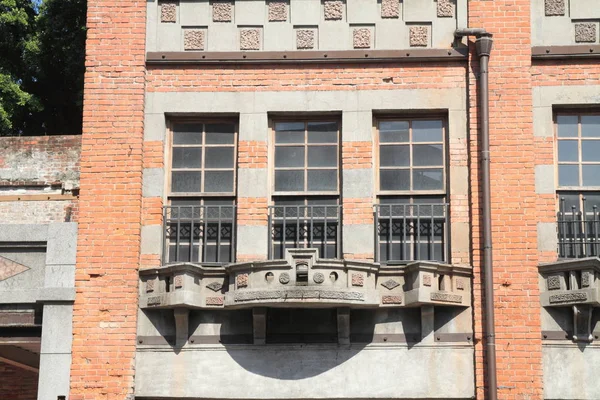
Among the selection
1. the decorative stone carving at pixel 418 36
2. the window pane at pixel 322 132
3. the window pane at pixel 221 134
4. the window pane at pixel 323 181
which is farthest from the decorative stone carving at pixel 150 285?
the decorative stone carving at pixel 418 36

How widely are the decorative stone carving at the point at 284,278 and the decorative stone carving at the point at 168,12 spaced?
464 centimetres

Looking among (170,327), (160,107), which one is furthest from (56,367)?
(160,107)

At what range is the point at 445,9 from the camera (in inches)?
655

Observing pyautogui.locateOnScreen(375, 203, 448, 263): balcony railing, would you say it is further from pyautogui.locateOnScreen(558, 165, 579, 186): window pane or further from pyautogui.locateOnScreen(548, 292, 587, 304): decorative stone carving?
pyautogui.locateOnScreen(558, 165, 579, 186): window pane

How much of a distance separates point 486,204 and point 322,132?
2.81 metres

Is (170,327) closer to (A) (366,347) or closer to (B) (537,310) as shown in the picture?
(A) (366,347)

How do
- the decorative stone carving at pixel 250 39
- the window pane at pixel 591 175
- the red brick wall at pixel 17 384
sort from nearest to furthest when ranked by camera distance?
the window pane at pixel 591 175 → the decorative stone carving at pixel 250 39 → the red brick wall at pixel 17 384

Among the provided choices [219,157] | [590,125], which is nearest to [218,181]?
[219,157]

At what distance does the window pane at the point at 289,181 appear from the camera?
53.4 ft

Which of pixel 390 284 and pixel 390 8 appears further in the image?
pixel 390 8

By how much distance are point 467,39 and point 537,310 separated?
4.34 meters

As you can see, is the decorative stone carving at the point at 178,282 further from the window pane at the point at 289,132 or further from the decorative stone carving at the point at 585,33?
the decorative stone carving at the point at 585,33

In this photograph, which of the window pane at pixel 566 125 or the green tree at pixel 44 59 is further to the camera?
the green tree at pixel 44 59

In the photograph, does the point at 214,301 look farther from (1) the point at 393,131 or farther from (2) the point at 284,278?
(1) the point at 393,131
